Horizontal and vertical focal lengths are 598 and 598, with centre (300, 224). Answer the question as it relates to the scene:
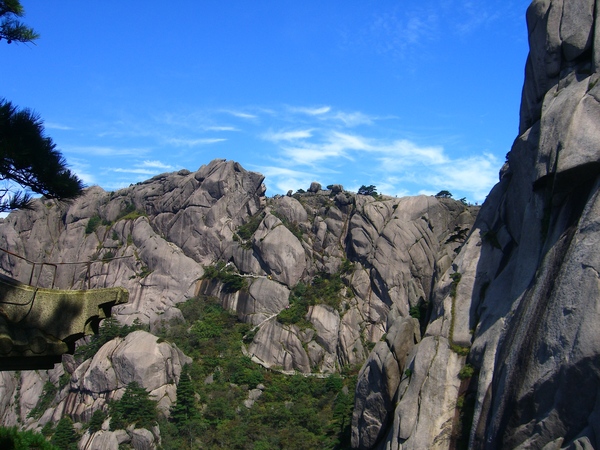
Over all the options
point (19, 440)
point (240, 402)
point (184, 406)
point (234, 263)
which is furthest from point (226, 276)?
point (19, 440)

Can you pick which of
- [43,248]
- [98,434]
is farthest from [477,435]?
[43,248]

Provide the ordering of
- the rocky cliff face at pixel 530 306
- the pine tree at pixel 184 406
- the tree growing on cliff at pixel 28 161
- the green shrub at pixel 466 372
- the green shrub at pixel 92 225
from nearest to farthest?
the tree growing on cliff at pixel 28 161 < the rocky cliff face at pixel 530 306 < the green shrub at pixel 466 372 < the pine tree at pixel 184 406 < the green shrub at pixel 92 225

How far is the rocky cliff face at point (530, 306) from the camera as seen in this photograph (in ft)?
56.5

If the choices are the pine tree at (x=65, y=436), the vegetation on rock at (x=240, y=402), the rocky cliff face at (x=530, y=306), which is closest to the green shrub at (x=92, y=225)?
the vegetation on rock at (x=240, y=402)

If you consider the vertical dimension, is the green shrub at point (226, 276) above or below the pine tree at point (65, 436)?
above

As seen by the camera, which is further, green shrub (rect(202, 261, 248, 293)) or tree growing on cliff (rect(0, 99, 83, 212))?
green shrub (rect(202, 261, 248, 293))

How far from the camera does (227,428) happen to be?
43594 mm

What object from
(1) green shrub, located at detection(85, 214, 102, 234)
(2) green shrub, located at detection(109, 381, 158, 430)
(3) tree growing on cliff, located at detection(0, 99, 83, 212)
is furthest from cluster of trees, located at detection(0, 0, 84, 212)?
(1) green shrub, located at detection(85, 214, 102, 234)

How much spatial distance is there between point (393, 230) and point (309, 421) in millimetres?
22670

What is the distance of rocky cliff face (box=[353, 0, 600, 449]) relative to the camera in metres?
17.2

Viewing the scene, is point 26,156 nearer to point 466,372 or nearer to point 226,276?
point 466,372

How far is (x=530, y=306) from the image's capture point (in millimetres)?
19641

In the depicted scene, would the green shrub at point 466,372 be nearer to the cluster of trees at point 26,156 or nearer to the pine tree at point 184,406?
the cluster of trees at point 26,156

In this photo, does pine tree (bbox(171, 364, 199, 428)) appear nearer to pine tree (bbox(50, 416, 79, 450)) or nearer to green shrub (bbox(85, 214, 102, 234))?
pine tree (bbox(50, 416, 79, 450))
